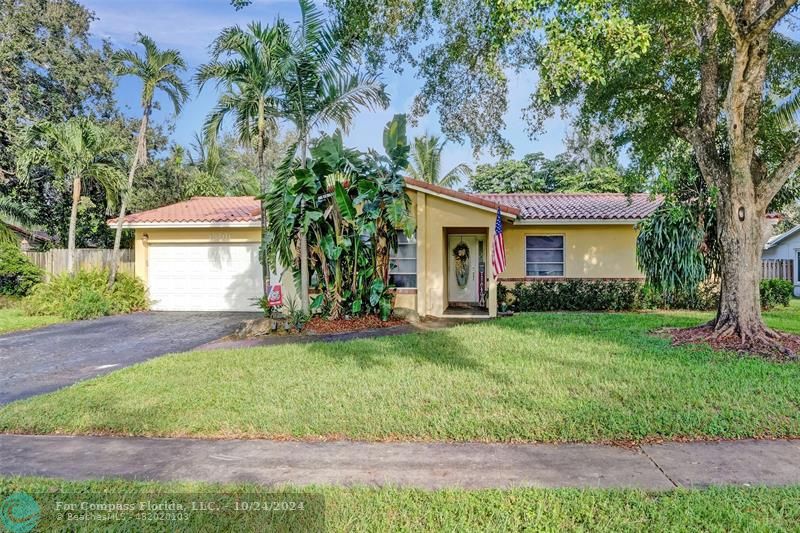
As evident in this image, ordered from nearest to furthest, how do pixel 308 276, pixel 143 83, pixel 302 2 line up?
pixel 302 2 < pixel 308 276 < pixel 143 83

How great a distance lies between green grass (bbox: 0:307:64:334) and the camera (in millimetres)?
11878

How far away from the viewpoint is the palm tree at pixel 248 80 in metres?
11.3

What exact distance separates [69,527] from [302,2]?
11.3 meters

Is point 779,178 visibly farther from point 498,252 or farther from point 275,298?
point 275,298

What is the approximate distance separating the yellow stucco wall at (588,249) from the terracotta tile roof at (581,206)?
0.53 metres

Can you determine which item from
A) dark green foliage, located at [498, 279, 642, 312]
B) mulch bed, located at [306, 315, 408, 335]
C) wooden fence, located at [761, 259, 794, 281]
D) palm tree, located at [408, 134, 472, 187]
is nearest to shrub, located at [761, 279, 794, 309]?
dark green foliage, located at [498, 279, 642, 312]

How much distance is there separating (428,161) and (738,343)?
1892cm

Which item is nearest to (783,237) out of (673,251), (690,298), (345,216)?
(690,298)

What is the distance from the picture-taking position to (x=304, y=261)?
1184 centimetres

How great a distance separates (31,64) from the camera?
62.9ft

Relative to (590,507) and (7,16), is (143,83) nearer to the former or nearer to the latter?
(7,16)

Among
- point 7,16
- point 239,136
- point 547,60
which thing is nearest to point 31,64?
point 7,16

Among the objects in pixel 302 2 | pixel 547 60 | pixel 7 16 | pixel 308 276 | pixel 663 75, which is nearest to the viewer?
pixel 547 60

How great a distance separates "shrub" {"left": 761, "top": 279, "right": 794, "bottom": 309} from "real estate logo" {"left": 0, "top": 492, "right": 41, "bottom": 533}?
18.2m
